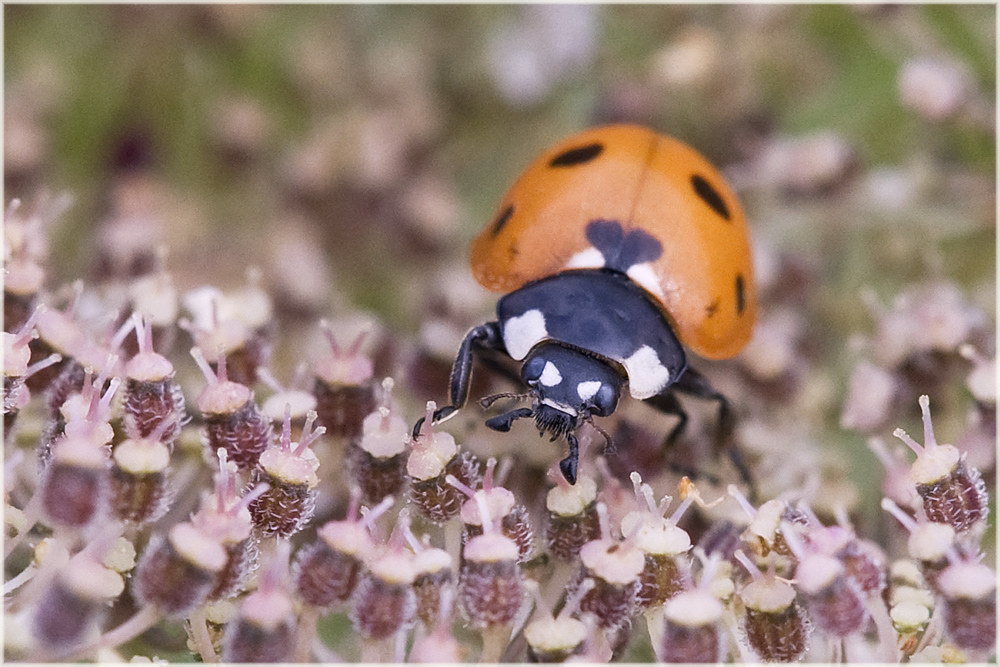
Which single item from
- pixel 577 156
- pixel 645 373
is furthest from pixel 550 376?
pixel 577 156

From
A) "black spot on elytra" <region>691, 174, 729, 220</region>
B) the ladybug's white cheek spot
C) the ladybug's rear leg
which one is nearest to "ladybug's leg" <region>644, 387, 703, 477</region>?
the ladybug's rear leg

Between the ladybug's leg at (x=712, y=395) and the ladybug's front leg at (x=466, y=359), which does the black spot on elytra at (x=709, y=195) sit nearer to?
the ladybug's leg at (x=712, y=395)

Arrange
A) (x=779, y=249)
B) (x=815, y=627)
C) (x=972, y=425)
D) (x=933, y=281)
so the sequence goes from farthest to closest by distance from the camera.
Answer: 1. (x=779, y=249)
2. (x=933, y=281)
3. (x=972, y=425)
4. (x=815, y=627)

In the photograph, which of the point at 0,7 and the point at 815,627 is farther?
the point at 0,7

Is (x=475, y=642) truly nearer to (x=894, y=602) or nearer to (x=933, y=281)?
(x=894, y=602)

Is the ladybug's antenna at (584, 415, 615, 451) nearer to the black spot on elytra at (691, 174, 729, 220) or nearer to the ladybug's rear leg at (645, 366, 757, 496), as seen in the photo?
the ladybug's rear leg at (645, 366, 757, 496)

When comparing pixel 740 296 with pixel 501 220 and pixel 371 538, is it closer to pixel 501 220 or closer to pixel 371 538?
pixel 501 220

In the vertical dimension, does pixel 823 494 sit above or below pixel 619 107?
below

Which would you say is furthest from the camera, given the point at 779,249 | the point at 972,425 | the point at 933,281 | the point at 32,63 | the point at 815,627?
the point at 32,63

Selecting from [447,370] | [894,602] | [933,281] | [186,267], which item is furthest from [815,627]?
[186,267]
